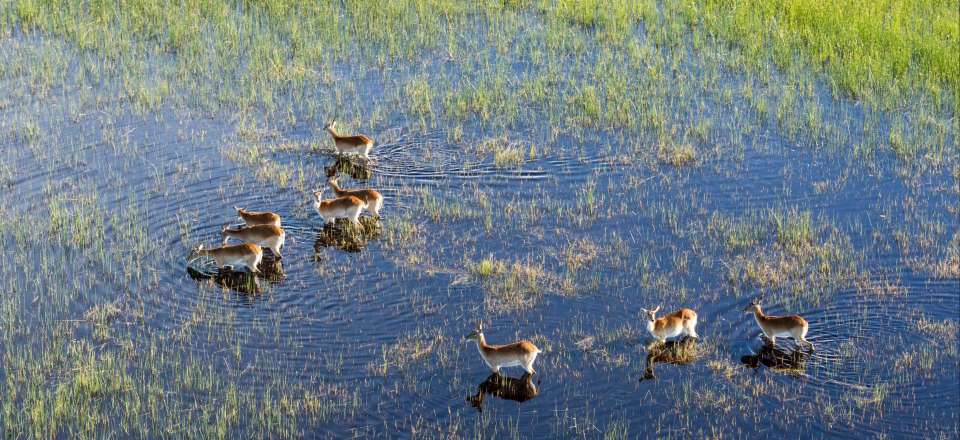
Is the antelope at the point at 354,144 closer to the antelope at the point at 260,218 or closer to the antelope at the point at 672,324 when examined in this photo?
the antelope at the point at 260,218

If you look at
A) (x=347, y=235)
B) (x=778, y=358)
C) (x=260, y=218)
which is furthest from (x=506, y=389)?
(x=260, y=218)

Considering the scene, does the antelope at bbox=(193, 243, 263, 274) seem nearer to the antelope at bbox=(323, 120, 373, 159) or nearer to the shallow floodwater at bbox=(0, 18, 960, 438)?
the shallow floodwater at bbox=(0, 18, 960, 438)

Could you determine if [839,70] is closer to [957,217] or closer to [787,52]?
[787,52]

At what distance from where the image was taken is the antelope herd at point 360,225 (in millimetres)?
11586

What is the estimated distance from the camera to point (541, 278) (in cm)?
1352

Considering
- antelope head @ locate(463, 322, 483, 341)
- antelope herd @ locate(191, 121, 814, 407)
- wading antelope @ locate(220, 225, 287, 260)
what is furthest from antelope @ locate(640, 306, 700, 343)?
wading antelope @ locate(220, 225, 287, 260)

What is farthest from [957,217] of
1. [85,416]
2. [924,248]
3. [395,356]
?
[85,416]

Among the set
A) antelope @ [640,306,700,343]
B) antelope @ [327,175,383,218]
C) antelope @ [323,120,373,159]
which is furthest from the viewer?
antelope @ [323,120,373,159]

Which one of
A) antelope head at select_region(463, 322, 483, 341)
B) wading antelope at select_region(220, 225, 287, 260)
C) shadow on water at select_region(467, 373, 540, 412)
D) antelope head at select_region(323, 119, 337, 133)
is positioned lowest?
shadow on water at select_region(467, 373, 540, 412)

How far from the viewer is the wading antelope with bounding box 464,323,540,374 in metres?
11.5

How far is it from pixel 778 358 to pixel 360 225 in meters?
5.48

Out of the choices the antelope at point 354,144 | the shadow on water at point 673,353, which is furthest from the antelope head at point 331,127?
the shadow on water at point 673,353

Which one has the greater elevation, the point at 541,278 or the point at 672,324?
the point at 541,278

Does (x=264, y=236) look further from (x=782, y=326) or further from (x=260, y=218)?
(x=782, y=326)
